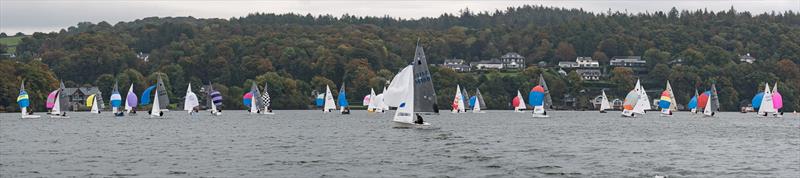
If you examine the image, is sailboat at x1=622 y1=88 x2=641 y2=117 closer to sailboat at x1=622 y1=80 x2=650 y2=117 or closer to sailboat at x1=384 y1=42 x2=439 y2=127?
sailboat at x1=622 y1=80 x2=650 y2=117

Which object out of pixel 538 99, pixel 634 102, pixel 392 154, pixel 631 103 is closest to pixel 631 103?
pixel 631 103

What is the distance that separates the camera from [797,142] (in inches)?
2899

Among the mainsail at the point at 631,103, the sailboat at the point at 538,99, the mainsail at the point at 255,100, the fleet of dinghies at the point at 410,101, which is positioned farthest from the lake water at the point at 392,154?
the mainsail at the point at 255,100

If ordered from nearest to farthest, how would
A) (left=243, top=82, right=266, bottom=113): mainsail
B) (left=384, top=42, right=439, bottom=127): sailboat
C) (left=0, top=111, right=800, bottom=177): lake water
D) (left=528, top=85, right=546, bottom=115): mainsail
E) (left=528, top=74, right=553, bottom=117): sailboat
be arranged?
(left=0, top=111, right=800, bottom=177): lake water
(left=384, top=42, right=439, bottom=127): sailboat
(left=528, top=85, right=546, bottom=115): mainsail
(left=528, top=74, right=553, bottom=117): sailboat
(left=243, top=82, right=266, bottom=113): mainsail

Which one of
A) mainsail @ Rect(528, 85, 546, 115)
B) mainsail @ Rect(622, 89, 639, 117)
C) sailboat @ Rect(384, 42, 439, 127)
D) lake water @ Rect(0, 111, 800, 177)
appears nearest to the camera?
lake water @ Rect(0, 111, 800, 177)

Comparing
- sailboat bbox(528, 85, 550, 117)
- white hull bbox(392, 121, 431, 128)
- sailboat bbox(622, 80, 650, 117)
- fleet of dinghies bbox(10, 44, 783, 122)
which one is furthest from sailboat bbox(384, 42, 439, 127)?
sailboat bbox(622, 80, 650, 117)

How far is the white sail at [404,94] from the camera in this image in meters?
76.2

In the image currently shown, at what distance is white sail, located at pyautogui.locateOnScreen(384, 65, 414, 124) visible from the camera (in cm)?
7619

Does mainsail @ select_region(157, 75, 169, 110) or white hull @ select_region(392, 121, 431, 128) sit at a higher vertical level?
mainsail @ select_region(157, 75, 169, 110)

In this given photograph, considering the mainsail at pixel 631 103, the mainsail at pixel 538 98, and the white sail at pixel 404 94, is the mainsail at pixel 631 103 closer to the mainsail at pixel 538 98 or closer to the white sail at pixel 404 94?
the mainsail at pixel 538 98

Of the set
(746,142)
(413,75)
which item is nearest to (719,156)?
(746,142)

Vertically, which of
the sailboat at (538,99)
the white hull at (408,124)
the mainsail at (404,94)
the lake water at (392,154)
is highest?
the sailboat at (538,99)

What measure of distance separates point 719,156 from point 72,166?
31.1 meters

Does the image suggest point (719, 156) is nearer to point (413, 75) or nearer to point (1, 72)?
point (413, 75)
